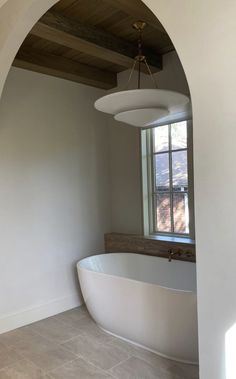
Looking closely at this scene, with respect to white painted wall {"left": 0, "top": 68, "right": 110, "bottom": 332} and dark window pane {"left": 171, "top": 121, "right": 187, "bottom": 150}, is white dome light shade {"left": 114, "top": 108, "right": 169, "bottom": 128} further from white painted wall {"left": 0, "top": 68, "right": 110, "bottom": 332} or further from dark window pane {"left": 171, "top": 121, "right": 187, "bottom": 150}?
white painted wall {"left": 0, "top": 68, "right": 110, "bottom": 332}

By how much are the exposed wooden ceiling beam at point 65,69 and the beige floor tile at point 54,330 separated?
269 centimetres

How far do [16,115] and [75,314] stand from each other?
2252mm

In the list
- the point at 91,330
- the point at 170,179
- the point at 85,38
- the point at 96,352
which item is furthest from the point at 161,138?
the point at 96,352

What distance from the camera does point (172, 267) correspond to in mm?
3260

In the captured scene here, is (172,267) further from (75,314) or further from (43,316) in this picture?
(43,316)

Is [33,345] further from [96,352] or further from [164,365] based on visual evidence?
[164,365]

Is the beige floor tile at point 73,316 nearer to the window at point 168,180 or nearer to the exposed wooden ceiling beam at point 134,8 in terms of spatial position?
the window at point 168,180

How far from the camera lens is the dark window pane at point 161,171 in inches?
144

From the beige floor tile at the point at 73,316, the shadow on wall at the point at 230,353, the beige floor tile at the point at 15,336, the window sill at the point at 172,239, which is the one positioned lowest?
the beige floor tile at the point at 15,336

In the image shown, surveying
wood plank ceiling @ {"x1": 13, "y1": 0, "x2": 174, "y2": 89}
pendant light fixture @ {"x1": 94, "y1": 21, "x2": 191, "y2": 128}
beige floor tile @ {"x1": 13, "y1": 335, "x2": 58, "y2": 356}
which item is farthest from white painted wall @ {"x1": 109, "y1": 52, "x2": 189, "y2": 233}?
beige floor tile @ {"x1": 13, "y1": 335, "x2": 58, "y2": 356}

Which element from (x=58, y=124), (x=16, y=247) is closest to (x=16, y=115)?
(x=58, y=124)

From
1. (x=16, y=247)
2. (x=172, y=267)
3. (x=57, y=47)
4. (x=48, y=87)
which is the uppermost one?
(x=57, y=47)

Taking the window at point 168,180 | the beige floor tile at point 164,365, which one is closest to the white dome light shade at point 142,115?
Result: the window at point 168,180

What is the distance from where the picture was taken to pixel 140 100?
2.16 metres
